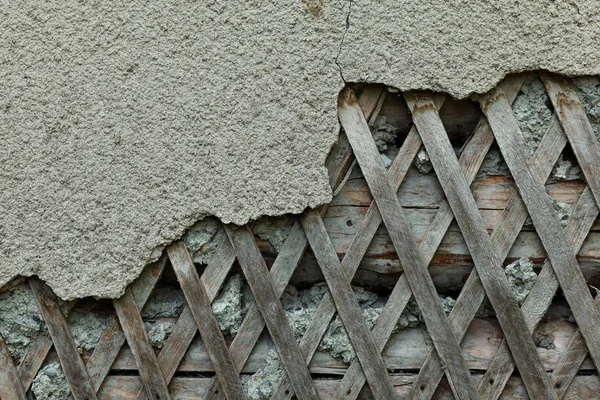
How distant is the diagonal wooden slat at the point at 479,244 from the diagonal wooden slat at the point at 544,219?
0.13 m

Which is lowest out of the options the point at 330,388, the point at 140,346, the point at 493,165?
the point at 330,388

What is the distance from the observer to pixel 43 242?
1.60 meters

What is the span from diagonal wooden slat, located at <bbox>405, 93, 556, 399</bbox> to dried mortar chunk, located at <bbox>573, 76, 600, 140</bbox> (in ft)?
1.20

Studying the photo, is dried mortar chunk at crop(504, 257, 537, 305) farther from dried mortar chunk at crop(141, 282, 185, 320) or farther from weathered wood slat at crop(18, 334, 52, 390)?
weathered wood slat at crop(18, 334, 52, 390)

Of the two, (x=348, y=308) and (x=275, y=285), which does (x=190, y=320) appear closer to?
(x=275, y=285)

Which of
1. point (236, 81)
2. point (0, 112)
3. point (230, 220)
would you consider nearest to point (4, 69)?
point (0, 112)

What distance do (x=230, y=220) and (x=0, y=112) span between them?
0.67m

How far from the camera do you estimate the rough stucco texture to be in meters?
1.53

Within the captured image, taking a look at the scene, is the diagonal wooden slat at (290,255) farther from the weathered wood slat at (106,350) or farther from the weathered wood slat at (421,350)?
the weathered wood slat at (106,350)

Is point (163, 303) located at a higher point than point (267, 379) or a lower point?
higher

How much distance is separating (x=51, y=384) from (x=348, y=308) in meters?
0.85

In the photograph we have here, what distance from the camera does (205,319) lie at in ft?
5.29

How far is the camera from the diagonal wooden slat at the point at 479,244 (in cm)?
155

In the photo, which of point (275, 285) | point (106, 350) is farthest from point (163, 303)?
point (275, 285)
